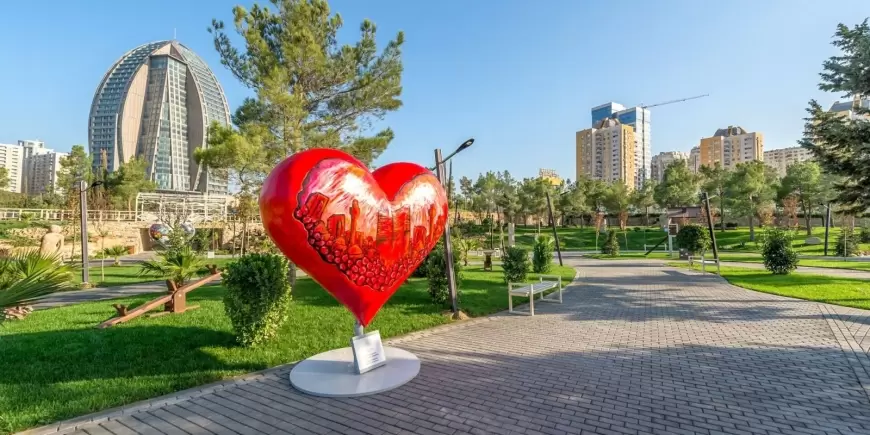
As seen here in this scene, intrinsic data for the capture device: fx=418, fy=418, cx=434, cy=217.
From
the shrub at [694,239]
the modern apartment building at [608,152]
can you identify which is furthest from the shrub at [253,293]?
the modern apartment building at [608,152]

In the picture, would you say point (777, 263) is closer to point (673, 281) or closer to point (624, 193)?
point (673, 281)

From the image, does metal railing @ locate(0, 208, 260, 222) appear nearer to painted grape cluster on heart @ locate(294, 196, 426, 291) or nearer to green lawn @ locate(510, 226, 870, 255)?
green lawn @ locate(510, 226, 870, 255)

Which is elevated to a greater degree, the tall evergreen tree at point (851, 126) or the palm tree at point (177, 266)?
the tall evergreen tree at point (851, 126)

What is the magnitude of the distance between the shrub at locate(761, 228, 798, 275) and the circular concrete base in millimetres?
17188

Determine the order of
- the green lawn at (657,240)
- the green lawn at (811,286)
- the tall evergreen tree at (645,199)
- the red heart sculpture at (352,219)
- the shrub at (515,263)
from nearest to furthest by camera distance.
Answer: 1. the red heart sculpture at (352,219)
2. the green lawn at (811,286)
3. the shrub at (515,263)
4. the green lawn at (657,240)
5. the tall evergreen tree at (645,199)

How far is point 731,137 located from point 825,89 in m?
129

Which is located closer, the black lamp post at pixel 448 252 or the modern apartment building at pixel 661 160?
the black lamp post at pixel 448 252

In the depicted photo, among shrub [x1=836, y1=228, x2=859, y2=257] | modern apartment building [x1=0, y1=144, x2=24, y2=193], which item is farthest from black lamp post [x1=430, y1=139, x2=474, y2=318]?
modern apartment building [x1=0, y1=144, x2=24, y2=193]

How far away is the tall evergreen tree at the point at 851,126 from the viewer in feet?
33.8

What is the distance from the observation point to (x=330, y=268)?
5492 millimetres

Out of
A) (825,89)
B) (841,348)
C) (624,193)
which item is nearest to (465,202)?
(624,193)

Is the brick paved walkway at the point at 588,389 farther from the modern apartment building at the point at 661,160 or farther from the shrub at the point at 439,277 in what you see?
the modern apartment building at the point at 661,160

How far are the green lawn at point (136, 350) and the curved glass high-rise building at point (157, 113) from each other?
4166 inches

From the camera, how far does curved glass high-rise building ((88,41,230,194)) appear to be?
107m
